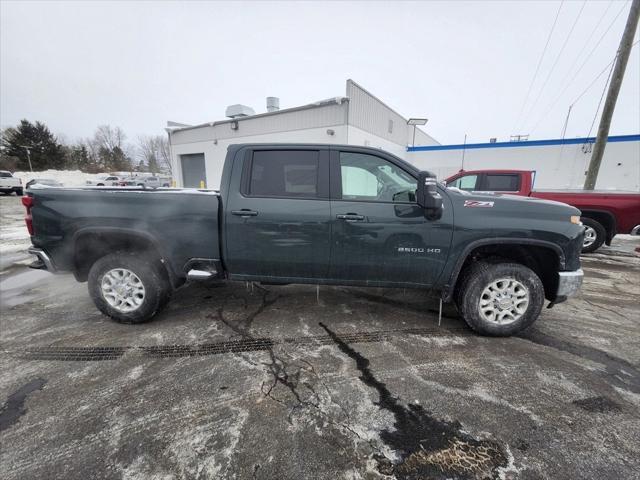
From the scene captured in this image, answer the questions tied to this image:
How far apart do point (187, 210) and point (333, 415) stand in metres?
2.38

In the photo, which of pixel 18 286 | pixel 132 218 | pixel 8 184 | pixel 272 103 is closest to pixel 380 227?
pixel 132 218

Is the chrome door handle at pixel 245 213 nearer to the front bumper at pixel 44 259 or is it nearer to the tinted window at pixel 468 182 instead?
the front bumper at pixel 44 259

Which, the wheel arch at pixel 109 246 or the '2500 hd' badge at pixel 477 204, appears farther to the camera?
the wheel arch at pixel 109 246

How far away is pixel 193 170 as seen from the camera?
19.4 metres

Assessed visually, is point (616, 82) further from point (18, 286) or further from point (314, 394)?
point (18, 286)

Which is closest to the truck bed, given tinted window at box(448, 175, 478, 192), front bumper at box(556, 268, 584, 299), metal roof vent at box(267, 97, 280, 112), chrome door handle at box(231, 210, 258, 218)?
chrome door handle at box(231, 210, 258, 218)

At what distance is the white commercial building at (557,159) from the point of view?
1309 centimetres

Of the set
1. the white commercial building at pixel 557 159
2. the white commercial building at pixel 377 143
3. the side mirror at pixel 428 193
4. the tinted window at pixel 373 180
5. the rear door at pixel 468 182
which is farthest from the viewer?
the white commercial building at pixel 557 159

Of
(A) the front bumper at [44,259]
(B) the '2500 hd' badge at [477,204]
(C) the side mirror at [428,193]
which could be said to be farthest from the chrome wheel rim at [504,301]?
(A) the front bumper at [44,259]

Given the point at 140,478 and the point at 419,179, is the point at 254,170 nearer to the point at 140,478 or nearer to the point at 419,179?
the point at 419,179

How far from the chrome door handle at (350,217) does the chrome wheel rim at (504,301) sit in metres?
1.52

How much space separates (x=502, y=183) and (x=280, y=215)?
676 centimetres

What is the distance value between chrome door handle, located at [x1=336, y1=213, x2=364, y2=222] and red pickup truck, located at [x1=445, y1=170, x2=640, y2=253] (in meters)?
6.03

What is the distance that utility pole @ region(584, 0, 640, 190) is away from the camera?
8430 mm
